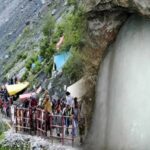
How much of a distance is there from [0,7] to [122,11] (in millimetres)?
44185

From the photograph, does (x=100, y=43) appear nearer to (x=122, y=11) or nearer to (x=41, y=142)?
(x=122, y=11)

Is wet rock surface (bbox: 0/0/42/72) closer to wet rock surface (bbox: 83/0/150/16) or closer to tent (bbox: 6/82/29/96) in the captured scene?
tent (bbox: 6/82/29/96)

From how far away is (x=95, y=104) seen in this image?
74.3 ft

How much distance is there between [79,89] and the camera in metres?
24.1

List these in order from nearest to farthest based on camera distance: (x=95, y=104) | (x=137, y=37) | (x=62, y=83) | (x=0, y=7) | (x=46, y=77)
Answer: (x=137, y=37) < (x=95, y=104) < (x=62, y=83) < (x=46, y=77) < (x=0, y=7)

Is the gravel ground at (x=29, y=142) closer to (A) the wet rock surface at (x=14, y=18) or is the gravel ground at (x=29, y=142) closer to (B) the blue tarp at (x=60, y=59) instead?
(B) the blue tarp at (x=60, y=59)

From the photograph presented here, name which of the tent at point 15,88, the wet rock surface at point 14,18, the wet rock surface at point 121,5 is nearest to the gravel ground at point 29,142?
the wet rock surface at point 121,5

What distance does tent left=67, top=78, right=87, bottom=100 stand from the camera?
23430mm

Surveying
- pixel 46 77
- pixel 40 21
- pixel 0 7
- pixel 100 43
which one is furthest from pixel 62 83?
pixel 0 7

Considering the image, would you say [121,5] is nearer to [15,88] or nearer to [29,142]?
[29,142]

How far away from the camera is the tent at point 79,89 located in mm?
23430

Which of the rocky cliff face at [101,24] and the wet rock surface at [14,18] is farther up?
the wet rock surface at [14,18]

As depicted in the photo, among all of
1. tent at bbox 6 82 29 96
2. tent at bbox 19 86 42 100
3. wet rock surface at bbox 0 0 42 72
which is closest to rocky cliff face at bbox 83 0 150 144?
tent at bbox 19 86 42 100

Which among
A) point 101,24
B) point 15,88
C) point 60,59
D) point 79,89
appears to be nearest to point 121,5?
point 101,24
